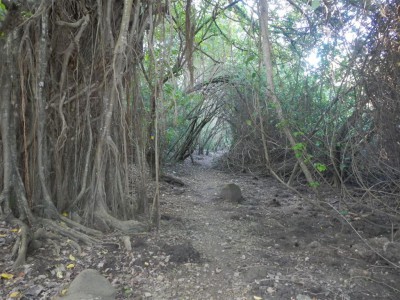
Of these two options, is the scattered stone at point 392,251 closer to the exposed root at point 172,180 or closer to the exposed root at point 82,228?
the exposed root at point 82,228

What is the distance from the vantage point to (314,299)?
302 centimetres

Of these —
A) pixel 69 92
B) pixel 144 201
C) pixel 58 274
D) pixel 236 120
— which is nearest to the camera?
pixel 58 274

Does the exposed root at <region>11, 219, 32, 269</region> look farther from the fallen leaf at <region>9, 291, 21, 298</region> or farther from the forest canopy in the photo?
the fallen leaf at <region>9, 291, 21, 298</region>

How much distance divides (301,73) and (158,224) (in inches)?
167

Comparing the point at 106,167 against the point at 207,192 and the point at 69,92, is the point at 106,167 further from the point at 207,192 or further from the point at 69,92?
the point at 207,192

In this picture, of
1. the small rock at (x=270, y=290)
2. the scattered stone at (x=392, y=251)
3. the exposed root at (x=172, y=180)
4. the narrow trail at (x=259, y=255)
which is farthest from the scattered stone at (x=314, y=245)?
the exposed root at (x=172, y=180)

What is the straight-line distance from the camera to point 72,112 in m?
4.33

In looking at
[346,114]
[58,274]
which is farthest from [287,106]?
[58,274]

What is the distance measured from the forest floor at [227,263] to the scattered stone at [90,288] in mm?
127

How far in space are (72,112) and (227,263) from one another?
2266 mm

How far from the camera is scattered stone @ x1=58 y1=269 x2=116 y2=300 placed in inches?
111

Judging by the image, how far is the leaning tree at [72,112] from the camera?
12.8 ft

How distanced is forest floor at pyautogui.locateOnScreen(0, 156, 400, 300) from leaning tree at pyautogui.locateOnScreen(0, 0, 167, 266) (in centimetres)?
39

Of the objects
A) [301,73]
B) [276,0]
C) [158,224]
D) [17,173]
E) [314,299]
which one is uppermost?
[276,0]
